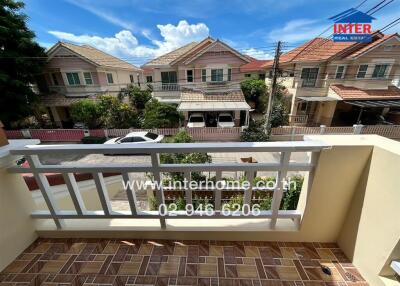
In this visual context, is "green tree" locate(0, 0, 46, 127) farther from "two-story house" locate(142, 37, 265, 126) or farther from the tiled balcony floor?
the tiled balcony floor

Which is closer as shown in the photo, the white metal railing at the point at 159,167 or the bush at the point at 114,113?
the white metal railing at the point at 159,167

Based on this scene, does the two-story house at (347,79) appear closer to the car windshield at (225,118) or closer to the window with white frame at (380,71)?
the window with white frame at (380,71)

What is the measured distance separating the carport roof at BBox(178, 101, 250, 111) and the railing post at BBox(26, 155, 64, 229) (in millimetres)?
9908

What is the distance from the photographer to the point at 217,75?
12.7 m

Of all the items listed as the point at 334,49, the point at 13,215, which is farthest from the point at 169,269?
the point at 334,49

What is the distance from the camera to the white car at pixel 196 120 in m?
11.4

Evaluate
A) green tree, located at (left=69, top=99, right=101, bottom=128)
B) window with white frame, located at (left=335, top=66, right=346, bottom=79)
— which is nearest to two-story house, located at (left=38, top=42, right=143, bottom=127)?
green tree, located at (left=69, top=99, right=101, bottom=128)

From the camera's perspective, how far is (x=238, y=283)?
145 cm

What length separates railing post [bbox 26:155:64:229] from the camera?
1.53m

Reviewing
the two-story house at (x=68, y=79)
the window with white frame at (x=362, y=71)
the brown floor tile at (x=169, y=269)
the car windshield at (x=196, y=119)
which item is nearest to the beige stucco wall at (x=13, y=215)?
the brown floor tile at (x=169, y=269)

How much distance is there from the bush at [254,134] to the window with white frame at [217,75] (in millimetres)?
4246

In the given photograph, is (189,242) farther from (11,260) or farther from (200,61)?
(200,61)

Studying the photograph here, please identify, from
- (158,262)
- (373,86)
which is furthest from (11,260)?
(373,86)

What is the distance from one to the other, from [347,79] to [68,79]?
65.3 ft
